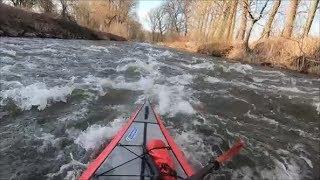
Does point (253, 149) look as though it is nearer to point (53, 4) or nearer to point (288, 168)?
point (288, 168)

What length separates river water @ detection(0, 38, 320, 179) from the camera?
5574 millimetres

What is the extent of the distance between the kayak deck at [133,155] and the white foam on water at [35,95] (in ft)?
8.93

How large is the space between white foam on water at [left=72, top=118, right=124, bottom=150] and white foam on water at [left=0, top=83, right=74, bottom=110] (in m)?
1.49

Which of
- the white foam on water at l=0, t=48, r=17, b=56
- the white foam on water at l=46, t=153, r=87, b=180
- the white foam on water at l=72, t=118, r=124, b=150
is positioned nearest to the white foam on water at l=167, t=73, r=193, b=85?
the white foam on water at l=72, t=118, r=124, b=150

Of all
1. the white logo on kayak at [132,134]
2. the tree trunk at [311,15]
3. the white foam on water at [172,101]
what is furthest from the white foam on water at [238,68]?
the white logo on kayak at [132,134]

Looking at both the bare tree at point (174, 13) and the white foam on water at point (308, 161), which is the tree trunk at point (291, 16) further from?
the bare tree at point (174, 13)

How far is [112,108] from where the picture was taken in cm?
788

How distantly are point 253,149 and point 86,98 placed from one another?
12.7 ft

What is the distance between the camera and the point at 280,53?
53.6 feet

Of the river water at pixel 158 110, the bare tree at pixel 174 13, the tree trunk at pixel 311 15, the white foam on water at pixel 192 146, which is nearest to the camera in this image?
the river water at pixel 158 110

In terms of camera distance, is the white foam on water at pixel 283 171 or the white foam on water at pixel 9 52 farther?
the white foam on water at pixel 9 52

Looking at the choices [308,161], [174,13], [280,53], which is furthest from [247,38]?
[174,13]

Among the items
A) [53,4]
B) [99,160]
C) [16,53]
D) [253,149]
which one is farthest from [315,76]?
[53,4]

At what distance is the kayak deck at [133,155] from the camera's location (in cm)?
434
